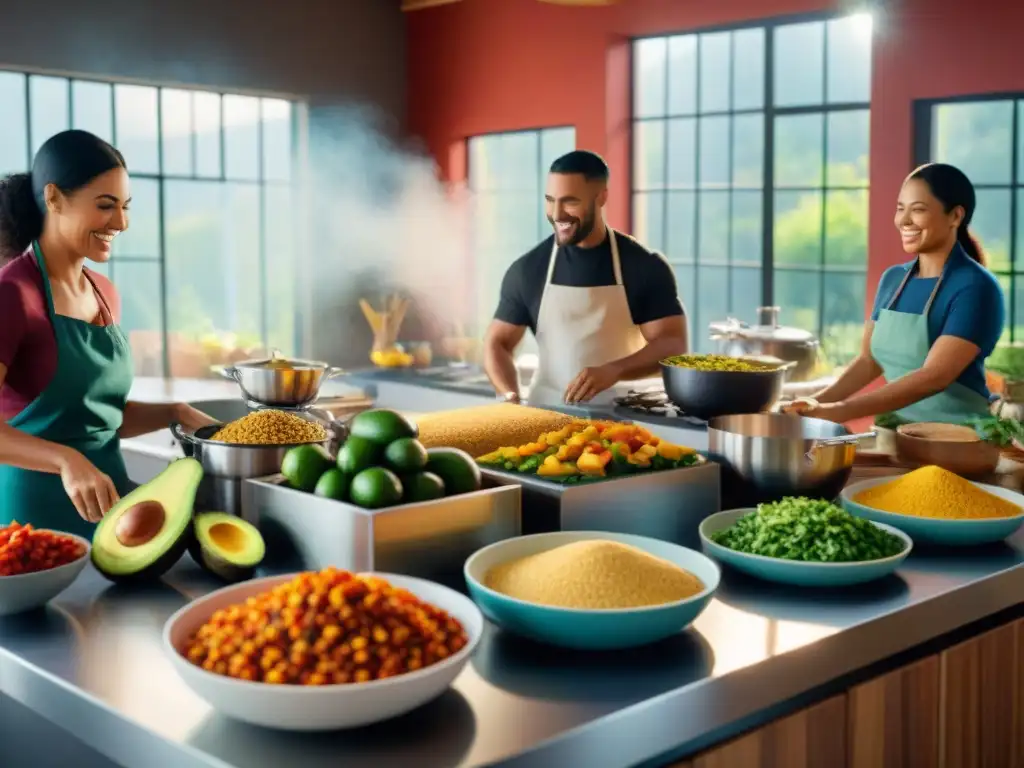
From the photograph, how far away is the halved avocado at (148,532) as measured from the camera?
1.73 m

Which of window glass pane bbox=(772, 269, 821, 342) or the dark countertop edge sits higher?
window glass pane bbox=(772, 269, 821, 342)

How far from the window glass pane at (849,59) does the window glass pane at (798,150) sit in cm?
18

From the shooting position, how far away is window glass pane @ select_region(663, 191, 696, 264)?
666 centimetres

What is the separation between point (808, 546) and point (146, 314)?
5.88m

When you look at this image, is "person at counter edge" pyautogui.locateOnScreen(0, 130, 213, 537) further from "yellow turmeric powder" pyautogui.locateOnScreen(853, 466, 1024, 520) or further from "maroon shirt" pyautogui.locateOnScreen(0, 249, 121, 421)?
"yellow turmeric powder" pyautogui.locateOnScreen(853, 466, 1024, 520)

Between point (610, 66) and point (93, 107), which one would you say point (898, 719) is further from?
point (93, 107)

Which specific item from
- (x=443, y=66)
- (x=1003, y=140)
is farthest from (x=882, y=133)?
(x=443, y=66)

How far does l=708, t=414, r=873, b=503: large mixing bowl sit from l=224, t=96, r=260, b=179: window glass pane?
574 cm

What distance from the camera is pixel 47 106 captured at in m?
6.37

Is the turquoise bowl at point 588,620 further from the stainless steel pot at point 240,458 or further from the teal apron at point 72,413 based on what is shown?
the teal apron at point 72,413

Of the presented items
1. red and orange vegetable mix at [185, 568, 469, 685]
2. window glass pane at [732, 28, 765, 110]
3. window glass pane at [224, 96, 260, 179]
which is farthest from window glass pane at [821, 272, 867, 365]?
red and orange vegetable mix at [185, 568, 469, 685]

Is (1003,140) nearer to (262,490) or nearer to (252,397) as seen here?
(252,397)

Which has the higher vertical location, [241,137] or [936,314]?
[241,137]

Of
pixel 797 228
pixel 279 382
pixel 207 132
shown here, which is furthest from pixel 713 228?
pixel 279 382
